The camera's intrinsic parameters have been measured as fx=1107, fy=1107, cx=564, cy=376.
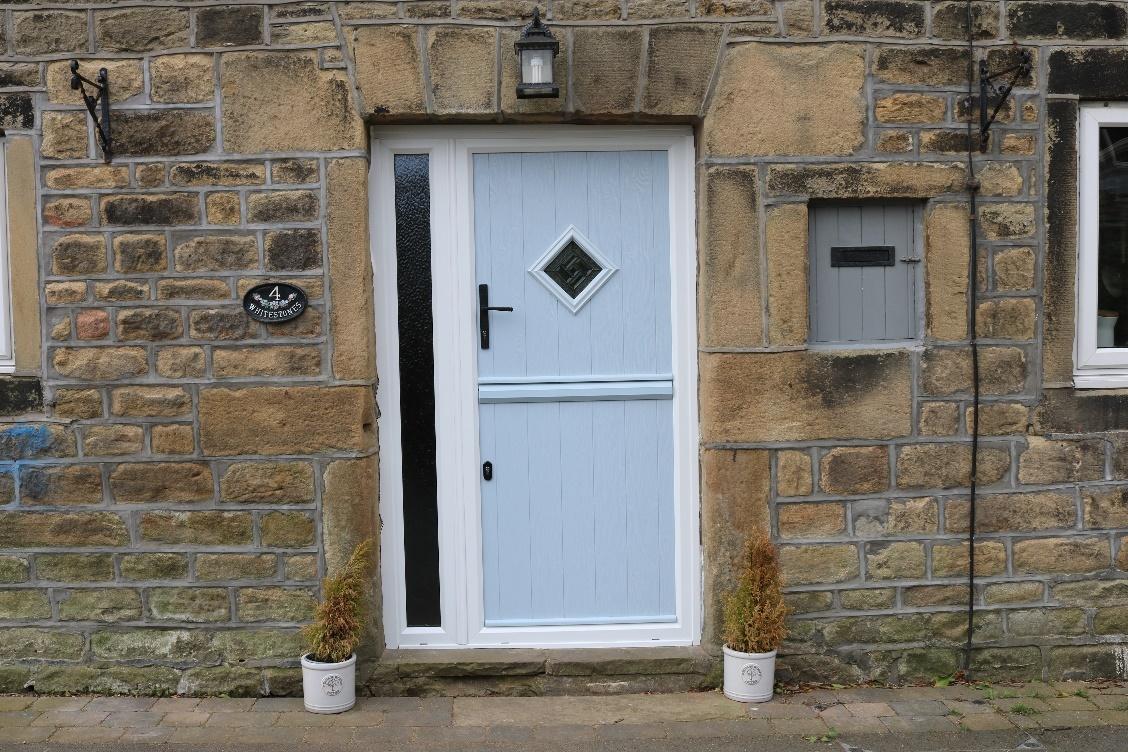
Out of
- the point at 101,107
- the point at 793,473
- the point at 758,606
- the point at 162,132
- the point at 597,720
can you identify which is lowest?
the point at 597,720

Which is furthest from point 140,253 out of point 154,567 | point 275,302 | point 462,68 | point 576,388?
point 576,388

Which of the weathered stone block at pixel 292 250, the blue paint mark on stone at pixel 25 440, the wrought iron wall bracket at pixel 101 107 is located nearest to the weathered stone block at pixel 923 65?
the weathered stone block at pixel 292 250

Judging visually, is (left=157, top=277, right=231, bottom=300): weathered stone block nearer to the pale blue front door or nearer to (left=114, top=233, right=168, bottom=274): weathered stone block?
(left=114, top=233, right=168, bottom=274): weathered stone block

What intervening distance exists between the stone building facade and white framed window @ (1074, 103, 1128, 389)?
0.10 meters

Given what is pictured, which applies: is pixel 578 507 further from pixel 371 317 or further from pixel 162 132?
pixel 162 132

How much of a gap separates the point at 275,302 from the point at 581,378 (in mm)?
1327

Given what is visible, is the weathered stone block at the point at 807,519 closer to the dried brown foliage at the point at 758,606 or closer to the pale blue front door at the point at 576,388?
the dried brown foliage at the point at 758,606

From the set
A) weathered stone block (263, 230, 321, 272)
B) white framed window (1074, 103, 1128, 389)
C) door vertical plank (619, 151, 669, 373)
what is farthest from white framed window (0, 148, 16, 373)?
white framed window (1074, 103, 1128, 389)

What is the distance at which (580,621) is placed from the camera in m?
4.92

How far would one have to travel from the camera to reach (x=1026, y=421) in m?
4.75

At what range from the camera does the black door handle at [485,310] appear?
4754 mm

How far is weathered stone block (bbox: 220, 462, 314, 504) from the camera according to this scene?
4.60m

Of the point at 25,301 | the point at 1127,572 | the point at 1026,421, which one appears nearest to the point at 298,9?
the point at 25,301

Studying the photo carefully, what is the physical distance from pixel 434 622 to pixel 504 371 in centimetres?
116
